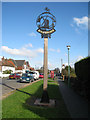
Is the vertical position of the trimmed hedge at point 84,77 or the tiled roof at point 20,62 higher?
the tiled roof at point 20,62

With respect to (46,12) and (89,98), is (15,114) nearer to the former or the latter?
(89,98)

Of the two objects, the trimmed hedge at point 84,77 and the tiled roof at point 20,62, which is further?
the tiled roof at point 20,62

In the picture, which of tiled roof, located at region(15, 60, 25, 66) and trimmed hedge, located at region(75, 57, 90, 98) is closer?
trimmed hedge, located at region(75, 57, 90, 98)

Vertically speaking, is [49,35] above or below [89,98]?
above

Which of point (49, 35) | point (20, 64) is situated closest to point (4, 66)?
point (20, 64)

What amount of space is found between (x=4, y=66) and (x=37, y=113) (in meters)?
48.8

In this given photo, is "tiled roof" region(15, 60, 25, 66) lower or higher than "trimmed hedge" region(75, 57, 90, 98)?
higher

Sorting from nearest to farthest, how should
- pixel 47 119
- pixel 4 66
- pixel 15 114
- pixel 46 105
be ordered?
pixel 47 119
pixel 15 114
pixel 46 105
pixel 4 66

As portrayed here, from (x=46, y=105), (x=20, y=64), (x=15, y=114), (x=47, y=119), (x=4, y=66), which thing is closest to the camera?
(x=47, y=119)

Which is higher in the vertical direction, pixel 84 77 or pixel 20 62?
pixel 20 62

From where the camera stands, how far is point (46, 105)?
6.43 metres

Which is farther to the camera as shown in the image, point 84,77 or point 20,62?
point 20,62

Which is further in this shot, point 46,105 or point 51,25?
point 51,25

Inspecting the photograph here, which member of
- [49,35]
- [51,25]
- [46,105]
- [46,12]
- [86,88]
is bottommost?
[46,105]
